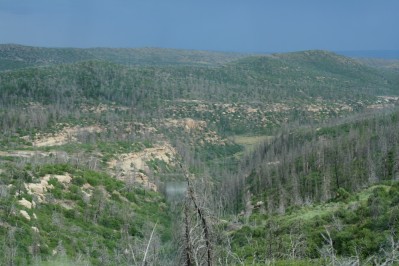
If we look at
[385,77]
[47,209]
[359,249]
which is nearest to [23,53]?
[385,77]

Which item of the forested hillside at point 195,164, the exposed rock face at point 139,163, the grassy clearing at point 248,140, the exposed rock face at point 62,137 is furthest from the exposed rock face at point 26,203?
the grassy clearing at point 248,140

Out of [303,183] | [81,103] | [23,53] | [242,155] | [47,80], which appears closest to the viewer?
[303,183]

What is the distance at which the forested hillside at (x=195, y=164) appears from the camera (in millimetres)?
16328

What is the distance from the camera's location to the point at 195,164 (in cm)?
7612

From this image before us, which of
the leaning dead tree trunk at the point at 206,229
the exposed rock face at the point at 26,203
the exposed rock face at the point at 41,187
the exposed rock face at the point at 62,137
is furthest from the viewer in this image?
the exposed rock face at the point at 62,137

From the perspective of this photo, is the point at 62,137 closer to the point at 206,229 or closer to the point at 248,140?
the point at 248,140

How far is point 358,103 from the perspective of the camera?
13662 centimetres

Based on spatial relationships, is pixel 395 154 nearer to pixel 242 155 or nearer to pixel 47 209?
pixel 47 209

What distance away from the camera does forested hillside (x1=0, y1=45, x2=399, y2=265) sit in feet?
53.6

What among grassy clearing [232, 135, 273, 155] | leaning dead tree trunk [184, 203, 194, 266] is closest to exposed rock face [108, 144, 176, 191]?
grassy clearing [232, 135, 273, 155]

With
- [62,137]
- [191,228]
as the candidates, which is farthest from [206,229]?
[62,137]

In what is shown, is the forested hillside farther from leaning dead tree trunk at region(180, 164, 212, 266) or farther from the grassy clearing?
the grassy clearing

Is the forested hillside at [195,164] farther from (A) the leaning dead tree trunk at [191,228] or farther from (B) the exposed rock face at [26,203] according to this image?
(B) the exposed rock face at [26,203]

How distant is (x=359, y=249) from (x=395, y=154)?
35503 millimetres
